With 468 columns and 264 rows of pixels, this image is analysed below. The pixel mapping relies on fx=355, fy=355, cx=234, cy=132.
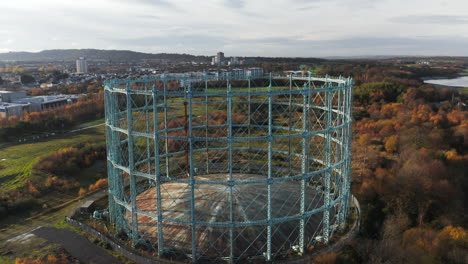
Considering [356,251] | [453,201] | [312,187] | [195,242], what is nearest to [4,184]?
[195,242]

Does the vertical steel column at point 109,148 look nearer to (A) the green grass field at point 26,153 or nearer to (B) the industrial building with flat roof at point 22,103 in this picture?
(A) the green grass field at point 26,153

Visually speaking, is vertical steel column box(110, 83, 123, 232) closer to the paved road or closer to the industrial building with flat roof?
the paved road

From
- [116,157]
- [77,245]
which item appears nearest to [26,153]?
[77,245]

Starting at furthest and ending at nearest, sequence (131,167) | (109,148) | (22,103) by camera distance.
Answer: (22,103), (109,148), (131,167)

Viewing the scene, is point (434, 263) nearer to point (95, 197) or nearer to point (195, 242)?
point (195, 242)

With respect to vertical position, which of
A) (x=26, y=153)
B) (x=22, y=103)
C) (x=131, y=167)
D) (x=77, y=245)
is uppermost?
(x=22, y=103)

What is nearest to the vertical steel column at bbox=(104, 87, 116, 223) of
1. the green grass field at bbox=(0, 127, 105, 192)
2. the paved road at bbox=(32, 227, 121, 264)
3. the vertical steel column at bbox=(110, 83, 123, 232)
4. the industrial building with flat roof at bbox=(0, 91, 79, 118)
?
the vertical steel column at bbox=(110, 83, 123, 232)

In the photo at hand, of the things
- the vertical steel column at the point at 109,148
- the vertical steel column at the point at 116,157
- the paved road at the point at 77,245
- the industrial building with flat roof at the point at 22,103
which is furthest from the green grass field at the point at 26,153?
the vertical steel column at the point at 116,157

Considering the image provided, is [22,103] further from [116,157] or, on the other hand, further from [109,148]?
[116,157]

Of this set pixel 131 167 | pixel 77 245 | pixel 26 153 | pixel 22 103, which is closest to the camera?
pixel 131 167
